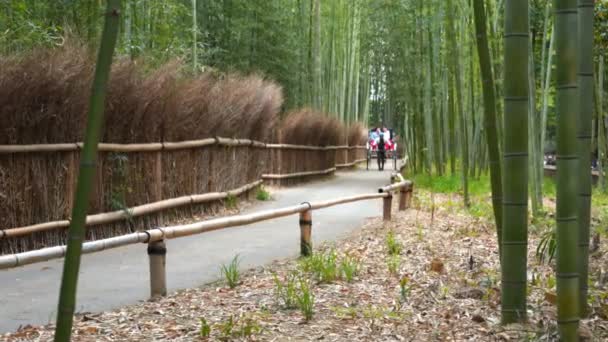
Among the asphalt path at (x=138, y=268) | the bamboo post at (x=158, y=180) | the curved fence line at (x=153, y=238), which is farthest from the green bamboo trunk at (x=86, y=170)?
the bamboo post at (x=158, y=180)

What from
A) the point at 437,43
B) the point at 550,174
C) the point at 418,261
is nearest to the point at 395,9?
the point at 437,43

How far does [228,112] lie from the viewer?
10625 millimetres

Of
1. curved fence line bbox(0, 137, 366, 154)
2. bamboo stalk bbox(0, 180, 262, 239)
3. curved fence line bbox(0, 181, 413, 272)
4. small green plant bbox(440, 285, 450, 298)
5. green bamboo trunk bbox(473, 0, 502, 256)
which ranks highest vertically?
Answer: green bamboo trunk bbox(473, 0, 502, 256)

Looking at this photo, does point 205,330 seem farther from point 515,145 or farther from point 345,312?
point 515,145

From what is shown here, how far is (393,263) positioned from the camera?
5469mm

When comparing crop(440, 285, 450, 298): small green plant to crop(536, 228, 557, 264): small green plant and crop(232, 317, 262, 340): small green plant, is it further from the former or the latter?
crop(232, 317, 262, 340): small green plant

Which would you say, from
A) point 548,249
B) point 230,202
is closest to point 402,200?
point 230,202

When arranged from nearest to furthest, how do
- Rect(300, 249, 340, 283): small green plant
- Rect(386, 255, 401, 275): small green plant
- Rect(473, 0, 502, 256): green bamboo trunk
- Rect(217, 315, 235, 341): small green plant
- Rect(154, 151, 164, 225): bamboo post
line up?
Rect(217, 315, 235, 341): small green plant
Rect(473, 0, 502, 256): green bamboo trunk
Rect(300, 249, 340, 283): small green plant
Rect(386, 255, 401, 275): small green plant
Rect(154, 151, 164, 225): bamboo post

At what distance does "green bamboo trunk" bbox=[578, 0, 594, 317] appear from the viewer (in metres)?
3.24

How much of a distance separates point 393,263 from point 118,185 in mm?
3200

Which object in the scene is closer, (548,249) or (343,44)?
(548,249)

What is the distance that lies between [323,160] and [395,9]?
4.38m

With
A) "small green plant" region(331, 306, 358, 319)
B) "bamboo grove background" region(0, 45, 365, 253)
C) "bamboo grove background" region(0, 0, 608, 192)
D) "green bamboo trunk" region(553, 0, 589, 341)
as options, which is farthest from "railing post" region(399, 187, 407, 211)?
"green bamboo trunk" region(553, 0, 589, 341)

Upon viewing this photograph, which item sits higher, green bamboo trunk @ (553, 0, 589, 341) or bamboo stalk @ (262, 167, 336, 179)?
green bamboo trunk @ (553, 0, 589, 341)
